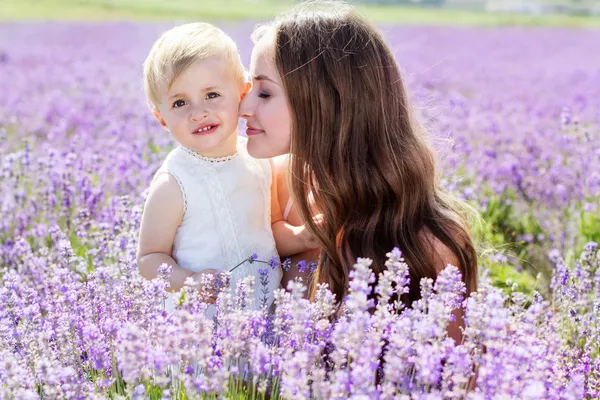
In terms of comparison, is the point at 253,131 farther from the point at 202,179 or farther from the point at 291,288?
the point at 291,288

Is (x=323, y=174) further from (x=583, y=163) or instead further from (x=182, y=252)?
(x=583, y=163)

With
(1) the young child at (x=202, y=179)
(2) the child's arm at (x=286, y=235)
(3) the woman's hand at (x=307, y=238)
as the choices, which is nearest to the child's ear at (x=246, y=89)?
(1) the young child at (x=202, y=179)

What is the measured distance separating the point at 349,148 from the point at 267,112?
0.37m

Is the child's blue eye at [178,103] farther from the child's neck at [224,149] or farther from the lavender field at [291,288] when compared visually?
the lavender field at [291,288]

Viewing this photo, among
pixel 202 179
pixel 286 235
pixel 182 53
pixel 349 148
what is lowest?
pixel 286 235

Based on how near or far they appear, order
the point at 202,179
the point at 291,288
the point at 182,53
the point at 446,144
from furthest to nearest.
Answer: the point at 446,144, the point at 202,179, the point at 182,53, the point at 291,288

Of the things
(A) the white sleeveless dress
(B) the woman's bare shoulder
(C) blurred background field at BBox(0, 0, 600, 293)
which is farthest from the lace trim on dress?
(B) the woman's bare shoulder

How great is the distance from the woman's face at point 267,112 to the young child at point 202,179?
91mm

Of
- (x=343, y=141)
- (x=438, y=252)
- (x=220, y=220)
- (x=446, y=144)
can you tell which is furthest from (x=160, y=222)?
(x=446, y=144)

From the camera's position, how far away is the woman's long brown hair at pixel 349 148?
120 inches

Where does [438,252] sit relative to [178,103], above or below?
below

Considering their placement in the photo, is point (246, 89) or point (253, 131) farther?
point (246, 89)

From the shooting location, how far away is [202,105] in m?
3.08

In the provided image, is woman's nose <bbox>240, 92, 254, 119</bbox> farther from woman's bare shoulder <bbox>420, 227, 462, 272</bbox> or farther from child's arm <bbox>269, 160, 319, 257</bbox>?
woman's bare shoulder <bbox>420, 227, 462, 272</bbox>
